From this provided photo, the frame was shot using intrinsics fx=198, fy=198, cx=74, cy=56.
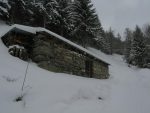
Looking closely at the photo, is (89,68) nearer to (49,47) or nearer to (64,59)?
(64,59)

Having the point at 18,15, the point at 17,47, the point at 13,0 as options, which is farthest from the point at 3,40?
the point at 18,15

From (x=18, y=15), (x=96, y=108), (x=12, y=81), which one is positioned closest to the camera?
(x=12, y=81)

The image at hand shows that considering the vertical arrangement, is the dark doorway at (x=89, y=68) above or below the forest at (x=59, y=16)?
below

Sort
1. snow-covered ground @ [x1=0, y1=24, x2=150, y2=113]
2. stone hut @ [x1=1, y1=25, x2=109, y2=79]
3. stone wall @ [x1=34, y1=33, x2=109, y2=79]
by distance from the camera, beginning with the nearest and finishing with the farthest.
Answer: snow-covered ground @ [x1=0, y1=24, x2=150, y2=113]
stone hut @ [x1=1, y1=25, x2=109, y2=79]
stone wall @ [x1=34, y1=33, x2=109, y2=79]

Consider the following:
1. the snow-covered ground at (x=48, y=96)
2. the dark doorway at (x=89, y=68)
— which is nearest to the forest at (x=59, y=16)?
the dark doorway at (x=89, y=68)

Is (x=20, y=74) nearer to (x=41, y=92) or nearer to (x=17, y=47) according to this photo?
(x=41, y=92)

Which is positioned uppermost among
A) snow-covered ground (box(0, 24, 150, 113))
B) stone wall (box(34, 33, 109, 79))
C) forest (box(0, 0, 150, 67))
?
forest (box(0, 0, 150, 67))

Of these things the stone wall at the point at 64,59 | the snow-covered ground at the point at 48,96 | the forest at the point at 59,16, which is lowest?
the snow-covered ground at the point at 48,96

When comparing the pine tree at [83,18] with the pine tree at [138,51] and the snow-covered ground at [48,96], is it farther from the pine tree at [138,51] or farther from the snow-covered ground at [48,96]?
the snow-covered ground at [48,96]

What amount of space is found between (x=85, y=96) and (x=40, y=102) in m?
2.45

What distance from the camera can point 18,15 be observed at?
1019 inches

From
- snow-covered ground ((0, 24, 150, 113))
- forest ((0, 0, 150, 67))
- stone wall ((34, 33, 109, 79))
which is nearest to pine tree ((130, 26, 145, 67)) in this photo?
forest ((0, 0, 150, 67))

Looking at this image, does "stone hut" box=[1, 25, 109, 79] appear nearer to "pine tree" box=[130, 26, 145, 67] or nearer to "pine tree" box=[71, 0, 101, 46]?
"pine tree" box=[71, 0, 101, 46]

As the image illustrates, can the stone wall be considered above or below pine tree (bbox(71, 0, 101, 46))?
below
